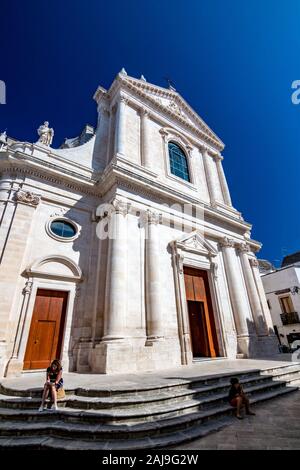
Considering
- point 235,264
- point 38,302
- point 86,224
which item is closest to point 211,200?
point 235,264

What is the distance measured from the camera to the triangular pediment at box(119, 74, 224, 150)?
14.1 m

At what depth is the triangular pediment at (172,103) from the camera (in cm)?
1408

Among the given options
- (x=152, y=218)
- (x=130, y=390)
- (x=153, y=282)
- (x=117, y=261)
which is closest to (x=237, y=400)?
(x=130, y=390)

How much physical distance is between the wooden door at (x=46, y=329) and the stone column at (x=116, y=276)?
1.85 meters

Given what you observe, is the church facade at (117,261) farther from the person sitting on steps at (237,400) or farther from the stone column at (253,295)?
the person sitting on steps at (237,400)

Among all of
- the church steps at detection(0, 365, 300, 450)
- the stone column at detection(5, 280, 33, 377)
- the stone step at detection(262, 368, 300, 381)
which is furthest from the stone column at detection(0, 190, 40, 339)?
the stone step at detection(262, 368, 300, 381)

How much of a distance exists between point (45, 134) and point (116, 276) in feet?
24.6

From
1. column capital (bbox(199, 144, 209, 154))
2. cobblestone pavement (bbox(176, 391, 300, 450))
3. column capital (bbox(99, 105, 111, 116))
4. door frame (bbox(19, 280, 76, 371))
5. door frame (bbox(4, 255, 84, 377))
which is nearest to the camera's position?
cobblestone pavement (bbox(176, 391, 300, 450))

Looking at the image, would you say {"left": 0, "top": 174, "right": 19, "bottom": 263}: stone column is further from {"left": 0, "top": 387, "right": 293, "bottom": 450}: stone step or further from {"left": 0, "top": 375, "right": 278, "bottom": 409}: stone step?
{"left": 0, "top": 387, "right": 293, "bottom": 450}: stone step

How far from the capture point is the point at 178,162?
46.7ft

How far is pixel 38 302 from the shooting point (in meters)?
7.81

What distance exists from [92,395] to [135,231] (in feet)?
19.7

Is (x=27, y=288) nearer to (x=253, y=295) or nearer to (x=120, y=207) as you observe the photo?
(x=120, y=207)

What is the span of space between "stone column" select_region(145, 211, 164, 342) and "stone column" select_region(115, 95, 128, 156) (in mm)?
3687
